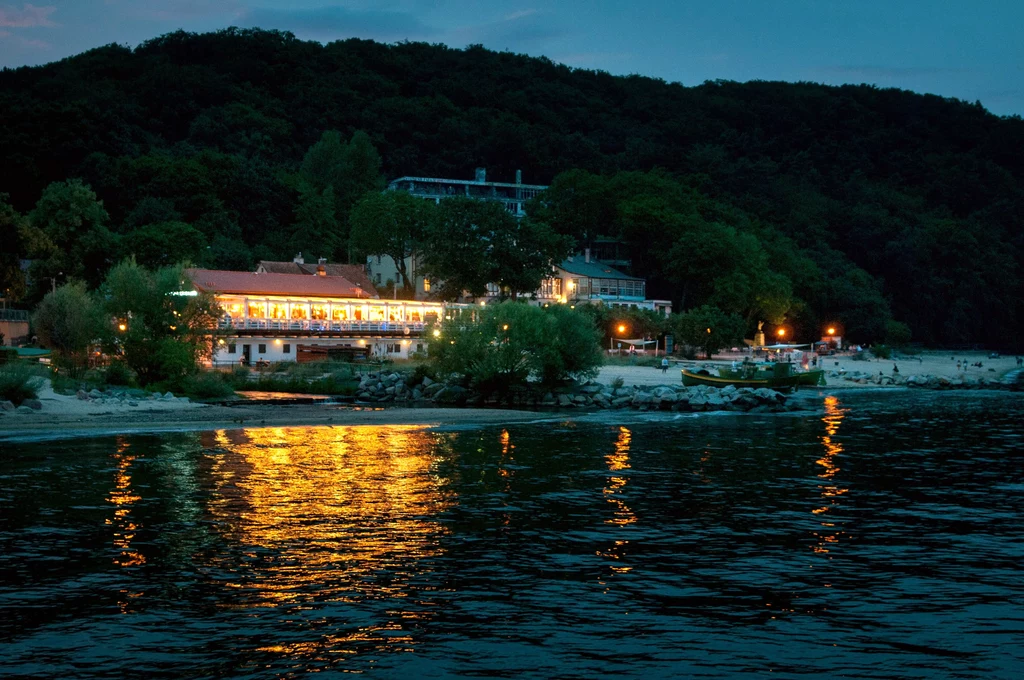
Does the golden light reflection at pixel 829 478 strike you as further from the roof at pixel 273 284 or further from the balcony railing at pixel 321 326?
the roof at pixel 273 284

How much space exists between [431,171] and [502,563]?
15859 centimetres

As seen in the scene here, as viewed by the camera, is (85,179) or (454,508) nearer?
(454,508)

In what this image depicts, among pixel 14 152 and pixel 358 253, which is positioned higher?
pixel 14 152

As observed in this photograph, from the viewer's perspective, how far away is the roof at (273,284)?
8094 cm

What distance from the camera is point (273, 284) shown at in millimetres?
85000

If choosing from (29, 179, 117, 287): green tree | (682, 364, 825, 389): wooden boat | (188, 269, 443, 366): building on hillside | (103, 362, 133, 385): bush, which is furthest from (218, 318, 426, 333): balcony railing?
(682, 364, 825, 389): wooden boat

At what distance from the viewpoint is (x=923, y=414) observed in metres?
53.9

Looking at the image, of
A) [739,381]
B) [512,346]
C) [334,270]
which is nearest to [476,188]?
[334,270]

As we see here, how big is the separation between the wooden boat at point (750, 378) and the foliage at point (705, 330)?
1114 inches

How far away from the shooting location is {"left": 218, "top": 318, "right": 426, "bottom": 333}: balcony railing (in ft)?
253

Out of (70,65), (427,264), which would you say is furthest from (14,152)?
(70,65)

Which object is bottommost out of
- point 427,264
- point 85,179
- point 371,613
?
point 371,613

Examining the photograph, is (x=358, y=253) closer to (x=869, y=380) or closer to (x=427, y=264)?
(x=427, y=264)

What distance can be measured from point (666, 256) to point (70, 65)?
373ft
